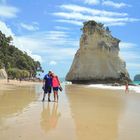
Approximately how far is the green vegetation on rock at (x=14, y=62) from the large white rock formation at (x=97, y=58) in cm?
1410

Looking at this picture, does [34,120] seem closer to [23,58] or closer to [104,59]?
[104,59]

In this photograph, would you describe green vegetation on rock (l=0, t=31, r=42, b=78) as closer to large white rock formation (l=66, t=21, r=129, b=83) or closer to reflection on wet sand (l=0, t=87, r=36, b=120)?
large white rock formation (l=66, t=21, r=129, b=83)

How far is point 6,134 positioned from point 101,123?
3.07m

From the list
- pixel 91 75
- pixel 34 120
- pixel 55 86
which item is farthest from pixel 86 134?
pixel 91 75

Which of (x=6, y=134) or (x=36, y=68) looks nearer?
(x=6, y=134)

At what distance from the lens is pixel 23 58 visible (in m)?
94.0

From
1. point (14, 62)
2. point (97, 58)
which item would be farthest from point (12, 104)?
point (14, 62)

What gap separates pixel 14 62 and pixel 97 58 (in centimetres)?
2984

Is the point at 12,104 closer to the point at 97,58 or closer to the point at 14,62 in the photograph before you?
the point at 97,58

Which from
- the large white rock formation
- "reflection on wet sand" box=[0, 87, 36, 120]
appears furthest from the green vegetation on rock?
"reflection on wet sand" box=[0, 87, 36, 120]

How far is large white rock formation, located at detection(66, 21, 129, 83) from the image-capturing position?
63.7 m

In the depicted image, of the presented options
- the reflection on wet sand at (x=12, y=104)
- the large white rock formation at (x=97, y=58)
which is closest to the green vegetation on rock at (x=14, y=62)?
the large white rock formation at (x=97, y=58)

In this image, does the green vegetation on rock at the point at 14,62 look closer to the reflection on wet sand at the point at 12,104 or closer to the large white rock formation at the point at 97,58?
the large white rock formation at the point at 97,58

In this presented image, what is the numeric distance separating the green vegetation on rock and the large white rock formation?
14098 millimetres
